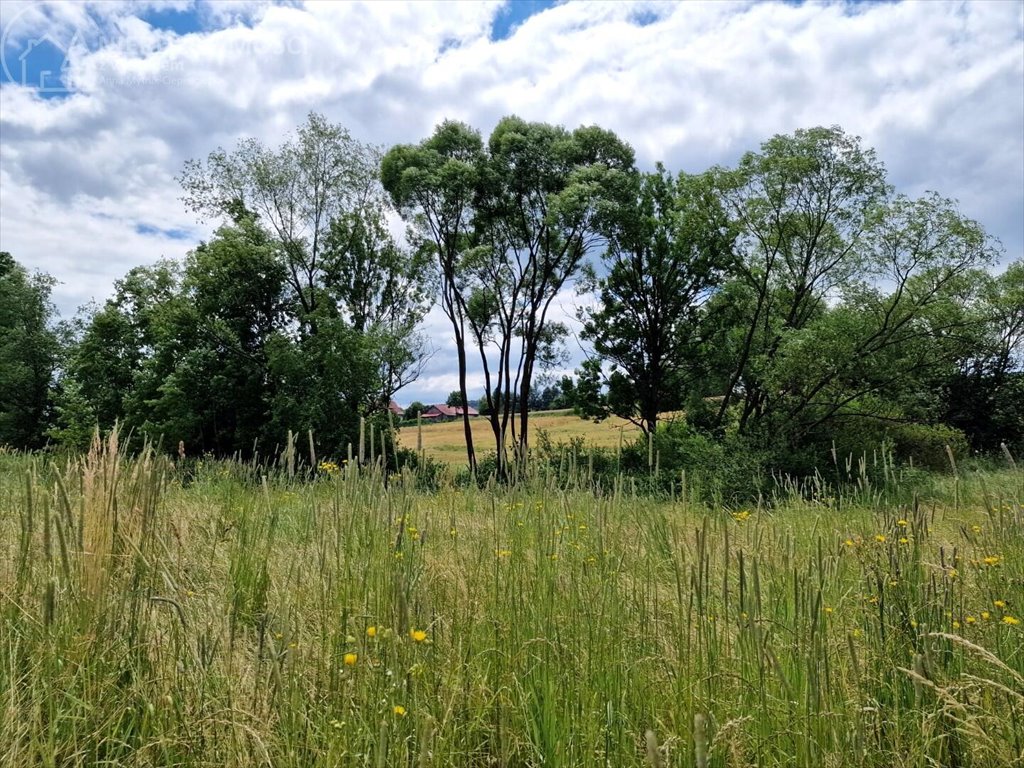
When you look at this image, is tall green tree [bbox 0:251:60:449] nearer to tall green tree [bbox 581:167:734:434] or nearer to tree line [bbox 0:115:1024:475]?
tree line [bbox 0:115:1024:475]

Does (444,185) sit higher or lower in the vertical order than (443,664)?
higher

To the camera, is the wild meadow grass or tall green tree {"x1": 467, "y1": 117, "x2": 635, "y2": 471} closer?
the wild meadow grass

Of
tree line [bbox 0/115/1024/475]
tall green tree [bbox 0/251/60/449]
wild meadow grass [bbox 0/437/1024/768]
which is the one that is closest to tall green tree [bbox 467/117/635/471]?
tree line [bbox 0/115/1024/475]

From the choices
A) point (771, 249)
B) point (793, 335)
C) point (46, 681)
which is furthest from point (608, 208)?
point (46, 681)

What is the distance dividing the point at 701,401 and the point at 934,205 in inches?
349

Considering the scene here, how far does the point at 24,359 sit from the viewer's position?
1189 inches

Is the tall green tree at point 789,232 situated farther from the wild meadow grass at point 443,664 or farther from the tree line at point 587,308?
Result: the wild meadow grass at point 443,664

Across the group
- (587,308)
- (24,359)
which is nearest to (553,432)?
(587,308)

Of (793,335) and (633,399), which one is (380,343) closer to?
(633,399)

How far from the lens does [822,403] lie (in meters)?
16.9

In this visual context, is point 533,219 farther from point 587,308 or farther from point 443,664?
point 443,664

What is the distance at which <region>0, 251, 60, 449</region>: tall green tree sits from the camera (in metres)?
29.1

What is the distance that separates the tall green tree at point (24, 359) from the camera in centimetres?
2912

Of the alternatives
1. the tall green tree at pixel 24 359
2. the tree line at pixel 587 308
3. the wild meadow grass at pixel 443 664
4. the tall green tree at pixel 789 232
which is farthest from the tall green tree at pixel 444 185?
the tall green tree at pixel 24 359
